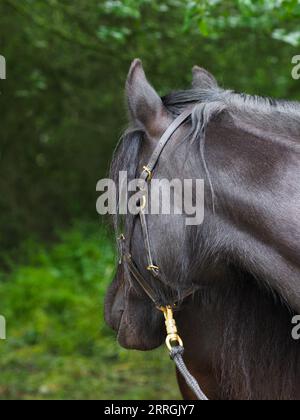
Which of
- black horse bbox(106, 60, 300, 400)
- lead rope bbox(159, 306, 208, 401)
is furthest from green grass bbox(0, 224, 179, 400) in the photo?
lead rope bbox(159, 306, 208, 401)

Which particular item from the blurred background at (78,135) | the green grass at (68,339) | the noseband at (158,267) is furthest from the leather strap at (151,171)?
the green grass at (68,339)

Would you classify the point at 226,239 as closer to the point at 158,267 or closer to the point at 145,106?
the point at 158,267

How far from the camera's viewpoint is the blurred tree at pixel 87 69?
4.36 meters

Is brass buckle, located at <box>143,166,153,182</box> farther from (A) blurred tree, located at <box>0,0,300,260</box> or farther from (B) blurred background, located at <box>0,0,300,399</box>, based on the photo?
(A) blurred tree, located at <box>0,0,300,260</box>

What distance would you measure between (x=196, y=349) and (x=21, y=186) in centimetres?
652

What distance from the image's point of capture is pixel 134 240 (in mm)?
2346

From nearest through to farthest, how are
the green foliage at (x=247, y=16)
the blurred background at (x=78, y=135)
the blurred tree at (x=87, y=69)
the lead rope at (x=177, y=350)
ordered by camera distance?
1. the lead rope at (x=177, y=350)
2. the green foliage at (x=247, y=16)
3. the blurred tree at (x=87, y=69)
4. the blurred background at (x=78, y=135)

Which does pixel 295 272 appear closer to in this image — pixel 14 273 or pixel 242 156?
pixel 242 156

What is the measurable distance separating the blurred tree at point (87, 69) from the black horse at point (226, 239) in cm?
98

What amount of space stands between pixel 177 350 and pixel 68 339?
4.54m

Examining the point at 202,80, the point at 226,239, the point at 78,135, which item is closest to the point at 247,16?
the point at 202,80

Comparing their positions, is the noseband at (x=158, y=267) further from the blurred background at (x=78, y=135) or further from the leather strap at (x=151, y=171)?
the blurred background at (x=78, y=135)

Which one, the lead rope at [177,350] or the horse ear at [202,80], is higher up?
the horse ear at [202,80]

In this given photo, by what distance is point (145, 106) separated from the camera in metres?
2.30
